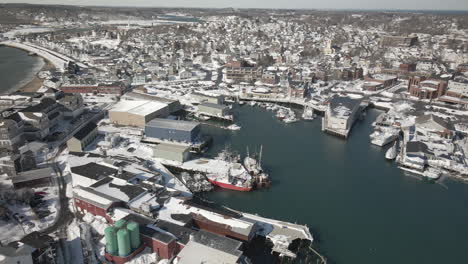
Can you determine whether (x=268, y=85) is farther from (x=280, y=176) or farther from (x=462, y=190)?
(x=462, y=190)

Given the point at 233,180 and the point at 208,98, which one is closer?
the point at 233,180

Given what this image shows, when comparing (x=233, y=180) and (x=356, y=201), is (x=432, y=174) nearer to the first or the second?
(x=356, y=201)

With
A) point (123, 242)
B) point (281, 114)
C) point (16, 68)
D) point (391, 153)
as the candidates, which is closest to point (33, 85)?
point (16, 68)

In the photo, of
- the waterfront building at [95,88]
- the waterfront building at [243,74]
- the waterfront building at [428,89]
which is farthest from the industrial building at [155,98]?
the waterfront building at [428,89]

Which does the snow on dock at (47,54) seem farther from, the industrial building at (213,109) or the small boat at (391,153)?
the small boat at (391,153)

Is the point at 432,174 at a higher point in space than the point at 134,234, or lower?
lower

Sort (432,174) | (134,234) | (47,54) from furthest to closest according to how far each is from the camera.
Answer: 1. (47,54)
2. (432,174)
3. (134,234)
